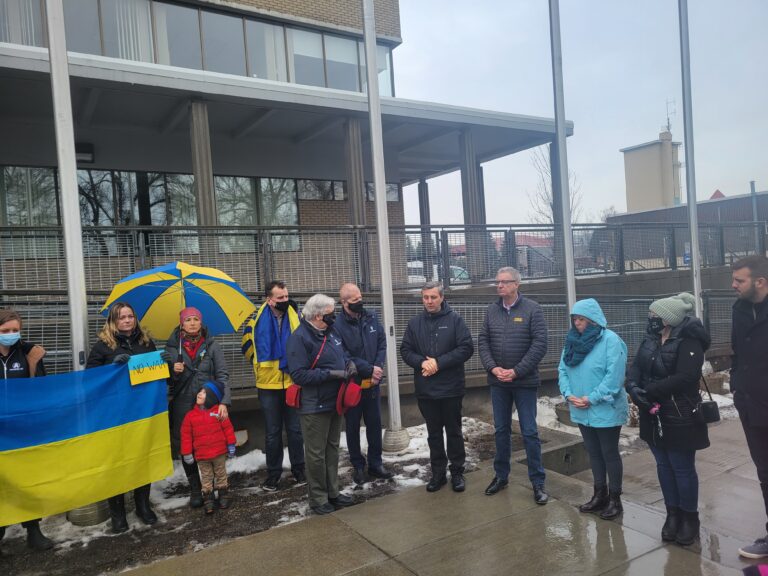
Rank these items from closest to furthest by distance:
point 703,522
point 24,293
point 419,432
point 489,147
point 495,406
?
point 703,522 → point 495,406 → point 24,293 → point 419,432 → point 489,147

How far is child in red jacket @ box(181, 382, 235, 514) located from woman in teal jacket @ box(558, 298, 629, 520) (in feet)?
9.58

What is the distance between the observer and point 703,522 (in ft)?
13.9

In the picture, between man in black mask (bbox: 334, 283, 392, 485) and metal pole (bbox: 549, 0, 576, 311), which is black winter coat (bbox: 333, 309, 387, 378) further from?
metal pole (bbox: 549, 0, 576, 311)

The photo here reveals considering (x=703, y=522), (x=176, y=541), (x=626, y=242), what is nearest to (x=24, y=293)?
(x=176, y=541)

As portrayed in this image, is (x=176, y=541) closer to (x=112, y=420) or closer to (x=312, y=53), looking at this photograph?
(x=112, y=420)

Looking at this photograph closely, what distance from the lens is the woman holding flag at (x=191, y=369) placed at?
4.61 meters

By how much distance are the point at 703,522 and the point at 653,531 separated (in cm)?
63

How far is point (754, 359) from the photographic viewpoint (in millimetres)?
3520

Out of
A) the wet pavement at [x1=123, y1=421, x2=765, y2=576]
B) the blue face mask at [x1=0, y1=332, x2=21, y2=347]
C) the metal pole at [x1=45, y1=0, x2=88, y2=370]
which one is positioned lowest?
the wet pavement at [x1=123, y1=421, x2=765, y2=576]

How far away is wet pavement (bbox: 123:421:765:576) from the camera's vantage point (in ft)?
11.6

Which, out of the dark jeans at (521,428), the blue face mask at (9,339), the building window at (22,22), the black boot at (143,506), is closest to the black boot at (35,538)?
the black boot at (143,506)

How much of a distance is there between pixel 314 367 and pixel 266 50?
11.8 meters

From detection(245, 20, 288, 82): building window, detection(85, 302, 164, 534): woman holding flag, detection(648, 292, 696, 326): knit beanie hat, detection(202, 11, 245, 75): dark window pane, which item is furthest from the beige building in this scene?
detection(85, 302, 164, 534): woman holding flag

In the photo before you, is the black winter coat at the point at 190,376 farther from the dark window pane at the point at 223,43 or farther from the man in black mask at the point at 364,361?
the dark window pane at the point at 223,43
